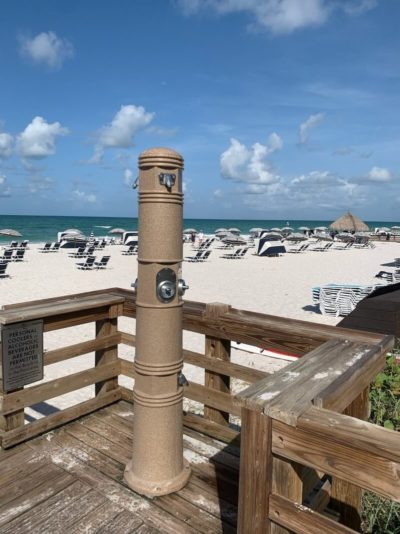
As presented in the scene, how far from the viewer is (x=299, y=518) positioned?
62.8 inches

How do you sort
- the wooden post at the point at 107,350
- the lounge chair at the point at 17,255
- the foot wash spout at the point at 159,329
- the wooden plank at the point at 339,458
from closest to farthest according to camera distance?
1. the wooden plank at the point at 339,458
2. the foot wash spout at the point at 159,329
3. the wooden post at the point at 107,350
4. the lounge chair at the point at 17,255

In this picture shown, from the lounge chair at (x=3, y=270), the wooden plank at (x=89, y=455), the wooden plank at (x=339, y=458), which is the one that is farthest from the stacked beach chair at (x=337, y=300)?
the lounge chair at (x=3, y=270)

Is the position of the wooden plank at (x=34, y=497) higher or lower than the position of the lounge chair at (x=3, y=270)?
higher

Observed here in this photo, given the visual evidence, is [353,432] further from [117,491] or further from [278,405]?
[117,491]

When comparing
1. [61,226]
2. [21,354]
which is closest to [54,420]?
[21,354]

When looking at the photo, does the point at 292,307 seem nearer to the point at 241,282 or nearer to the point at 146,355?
the point at 241,282

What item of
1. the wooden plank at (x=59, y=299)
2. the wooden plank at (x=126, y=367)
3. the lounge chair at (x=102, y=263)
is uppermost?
the wooden plank at (x=59, y=299)

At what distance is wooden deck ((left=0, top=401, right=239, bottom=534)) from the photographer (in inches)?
95.7

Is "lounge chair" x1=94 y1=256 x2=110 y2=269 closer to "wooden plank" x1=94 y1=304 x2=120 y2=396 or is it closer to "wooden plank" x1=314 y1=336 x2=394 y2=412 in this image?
"wooden plank" x1=94 y1=304 x2=120 y2=396

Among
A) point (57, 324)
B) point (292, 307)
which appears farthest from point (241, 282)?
point (57, 324)

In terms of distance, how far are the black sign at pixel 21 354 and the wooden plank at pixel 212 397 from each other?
1.16 meters

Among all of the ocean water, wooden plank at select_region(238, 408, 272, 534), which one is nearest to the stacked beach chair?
wooden plank at select_region(238, 408, 272, 534)

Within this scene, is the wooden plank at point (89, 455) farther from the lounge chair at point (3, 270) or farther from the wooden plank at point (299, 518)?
the lounge chair at point (3, 270)

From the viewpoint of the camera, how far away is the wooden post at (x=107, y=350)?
382 cm
